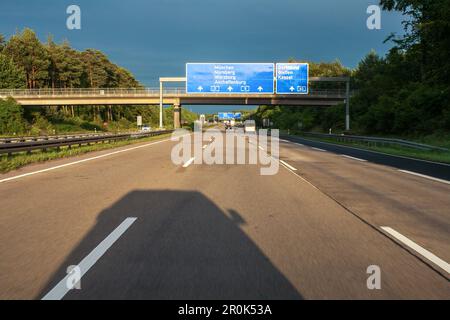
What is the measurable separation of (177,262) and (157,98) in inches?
2254

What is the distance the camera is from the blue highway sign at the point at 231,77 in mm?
46406

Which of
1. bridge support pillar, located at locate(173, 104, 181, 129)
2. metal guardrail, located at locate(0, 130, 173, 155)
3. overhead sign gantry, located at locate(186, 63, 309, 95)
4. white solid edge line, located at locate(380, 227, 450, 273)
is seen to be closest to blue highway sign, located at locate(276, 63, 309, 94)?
overhead sign gantry, located at locate(186, 63, 309, 95)

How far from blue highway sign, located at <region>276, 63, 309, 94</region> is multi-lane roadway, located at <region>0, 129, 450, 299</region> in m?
36.9

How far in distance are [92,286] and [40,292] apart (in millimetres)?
433

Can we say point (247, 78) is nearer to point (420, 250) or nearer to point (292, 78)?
point (292, 78)

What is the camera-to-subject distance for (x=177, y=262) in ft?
15.3

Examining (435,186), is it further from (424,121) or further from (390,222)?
(424,121)

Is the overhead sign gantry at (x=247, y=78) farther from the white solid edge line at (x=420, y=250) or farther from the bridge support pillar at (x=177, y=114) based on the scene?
the white solid edge line at (x=420, y=250)

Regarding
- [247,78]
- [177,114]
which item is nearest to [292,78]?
[247,78]

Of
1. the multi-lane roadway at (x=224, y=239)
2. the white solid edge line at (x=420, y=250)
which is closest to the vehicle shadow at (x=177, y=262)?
the multi-lane roadway at (x=224, y=239)

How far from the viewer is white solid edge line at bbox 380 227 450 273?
4630 millimetres

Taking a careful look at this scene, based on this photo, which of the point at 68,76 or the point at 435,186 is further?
the point at 68,76

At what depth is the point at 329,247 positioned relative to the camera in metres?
5.30
